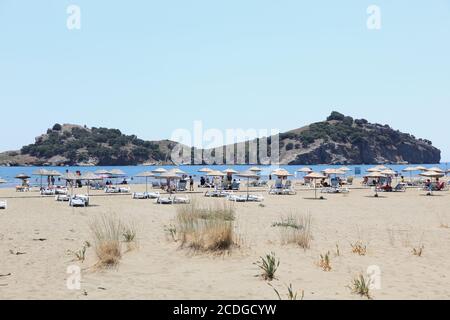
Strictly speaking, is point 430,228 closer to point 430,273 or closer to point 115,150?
→ point 430,273

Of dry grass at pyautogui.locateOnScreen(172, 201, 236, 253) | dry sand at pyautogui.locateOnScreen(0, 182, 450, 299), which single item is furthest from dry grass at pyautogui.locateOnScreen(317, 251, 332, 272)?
dry grass at pyautogui.locateOnScreen(172, 201, 236, 253)

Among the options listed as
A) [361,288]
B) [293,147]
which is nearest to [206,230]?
[361,288]

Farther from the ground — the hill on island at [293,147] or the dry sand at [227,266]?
the hill on island at [293,147]

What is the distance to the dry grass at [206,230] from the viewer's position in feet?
25.0

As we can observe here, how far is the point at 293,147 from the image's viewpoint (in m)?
140

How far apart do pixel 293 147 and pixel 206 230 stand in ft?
440

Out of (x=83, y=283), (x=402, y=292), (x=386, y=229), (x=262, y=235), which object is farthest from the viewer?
(x=386, y=229)

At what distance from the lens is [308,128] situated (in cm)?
15625

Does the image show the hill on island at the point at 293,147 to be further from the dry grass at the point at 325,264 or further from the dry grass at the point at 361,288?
the dry grass at the point at 361,288

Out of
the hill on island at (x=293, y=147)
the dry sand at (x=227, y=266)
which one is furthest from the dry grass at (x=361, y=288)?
the hill on island at (x=293, y=147)

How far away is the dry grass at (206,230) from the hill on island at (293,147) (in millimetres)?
126069

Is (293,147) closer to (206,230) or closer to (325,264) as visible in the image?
(206,230)
